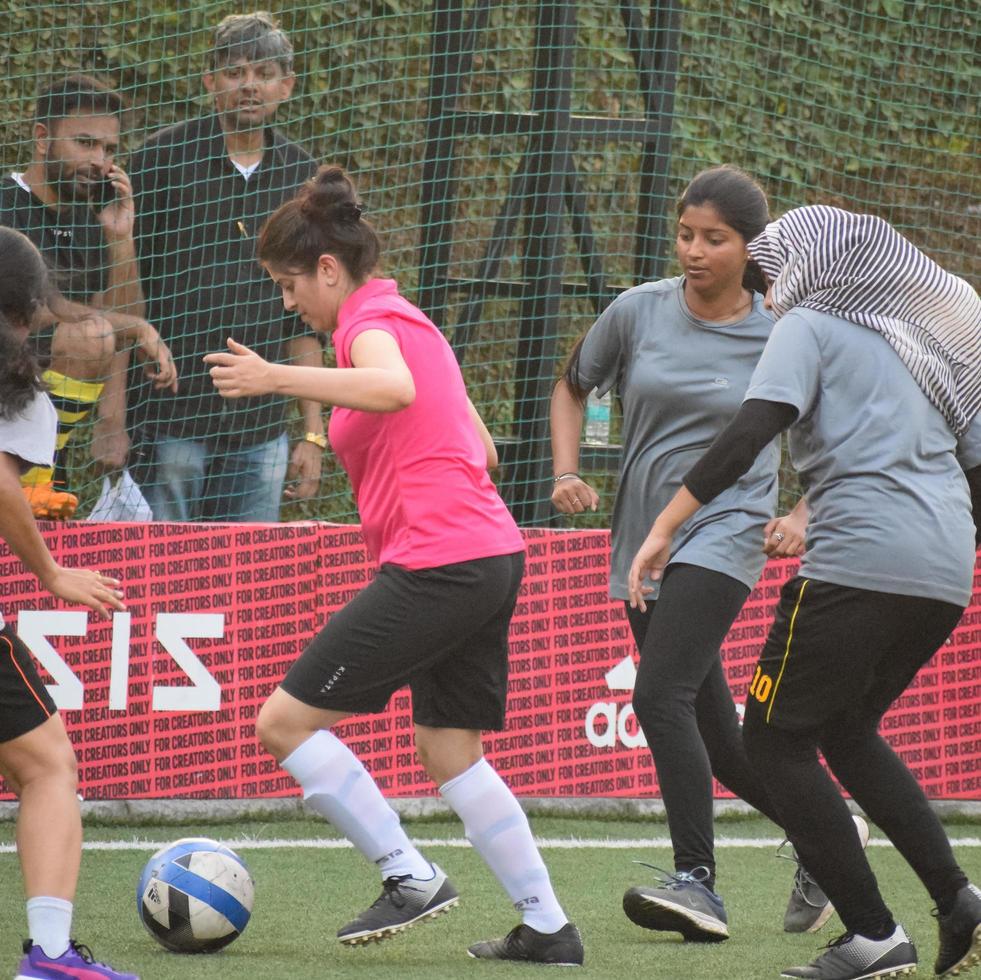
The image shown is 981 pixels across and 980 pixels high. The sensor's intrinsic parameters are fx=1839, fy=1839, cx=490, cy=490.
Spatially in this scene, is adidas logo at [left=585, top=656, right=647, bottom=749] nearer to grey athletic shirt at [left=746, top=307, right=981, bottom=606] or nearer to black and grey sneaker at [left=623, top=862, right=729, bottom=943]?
black and grey sneaker at [left=623, top=862, right=729, bottom=943]

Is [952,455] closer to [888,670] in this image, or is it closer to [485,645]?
[888,670]

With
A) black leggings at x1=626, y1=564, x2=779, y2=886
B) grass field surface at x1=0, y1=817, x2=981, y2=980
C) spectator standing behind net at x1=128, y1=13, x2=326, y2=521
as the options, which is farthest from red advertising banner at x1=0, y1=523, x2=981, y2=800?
black leggings at x1=626, y1=564, x2=779, y2=886

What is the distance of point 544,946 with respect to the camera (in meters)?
4.43

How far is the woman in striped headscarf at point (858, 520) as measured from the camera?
4.04 metres

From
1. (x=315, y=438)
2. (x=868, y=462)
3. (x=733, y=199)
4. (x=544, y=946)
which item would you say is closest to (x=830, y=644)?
(x=868, y=462)

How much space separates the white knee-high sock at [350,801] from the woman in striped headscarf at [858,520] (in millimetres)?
872

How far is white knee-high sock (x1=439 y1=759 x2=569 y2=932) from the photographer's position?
174 inches

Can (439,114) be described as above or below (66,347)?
above

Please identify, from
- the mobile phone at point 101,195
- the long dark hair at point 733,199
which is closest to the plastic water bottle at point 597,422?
the mobile phone at point 101,195

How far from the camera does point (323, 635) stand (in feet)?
A: 14.2

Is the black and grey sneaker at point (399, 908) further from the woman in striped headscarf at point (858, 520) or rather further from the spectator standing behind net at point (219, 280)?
the spectator standing behind net at point (219, 280)

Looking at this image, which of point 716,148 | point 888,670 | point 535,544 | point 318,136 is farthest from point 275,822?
point 716,148

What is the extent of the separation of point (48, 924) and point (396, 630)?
3.34 feet

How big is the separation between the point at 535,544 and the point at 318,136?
3597 millimetres
